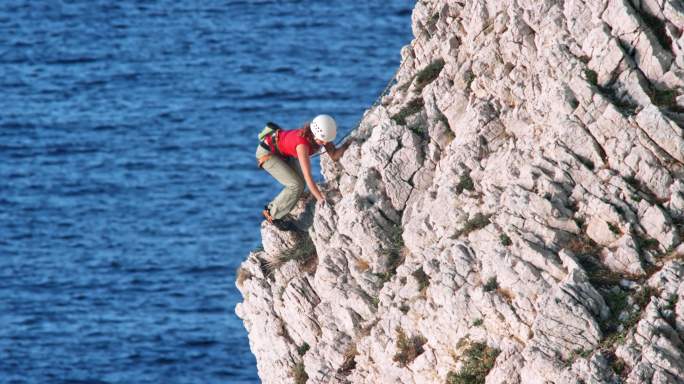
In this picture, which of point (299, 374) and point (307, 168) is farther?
point (307, 168)

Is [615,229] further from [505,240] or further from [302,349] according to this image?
[302,349]

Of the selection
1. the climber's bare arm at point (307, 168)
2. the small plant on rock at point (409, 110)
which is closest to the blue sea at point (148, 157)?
the climber's bare arm at point (307, 168)

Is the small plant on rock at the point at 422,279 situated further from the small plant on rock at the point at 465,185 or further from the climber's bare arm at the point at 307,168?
the climber's bare arm at the point at 307,168

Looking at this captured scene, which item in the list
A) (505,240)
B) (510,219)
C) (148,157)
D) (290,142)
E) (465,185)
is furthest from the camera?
(148,157)

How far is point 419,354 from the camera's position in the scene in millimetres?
34625

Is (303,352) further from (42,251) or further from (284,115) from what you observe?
(284,115)

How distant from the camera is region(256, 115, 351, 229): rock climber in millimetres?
39688

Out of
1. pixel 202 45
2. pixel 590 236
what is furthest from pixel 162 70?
pixel 590 236

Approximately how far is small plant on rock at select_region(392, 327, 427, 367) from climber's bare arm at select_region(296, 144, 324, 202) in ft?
17.5

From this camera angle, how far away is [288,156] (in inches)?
1614

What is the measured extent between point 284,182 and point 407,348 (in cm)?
727

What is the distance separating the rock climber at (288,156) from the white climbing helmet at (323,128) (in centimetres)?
4

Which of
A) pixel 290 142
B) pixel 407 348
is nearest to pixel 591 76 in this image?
pixel 407 348

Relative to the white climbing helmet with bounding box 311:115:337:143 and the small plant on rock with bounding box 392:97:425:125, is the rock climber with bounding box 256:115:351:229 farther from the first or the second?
the small plant on rock with bounding box 392:97:425:125
